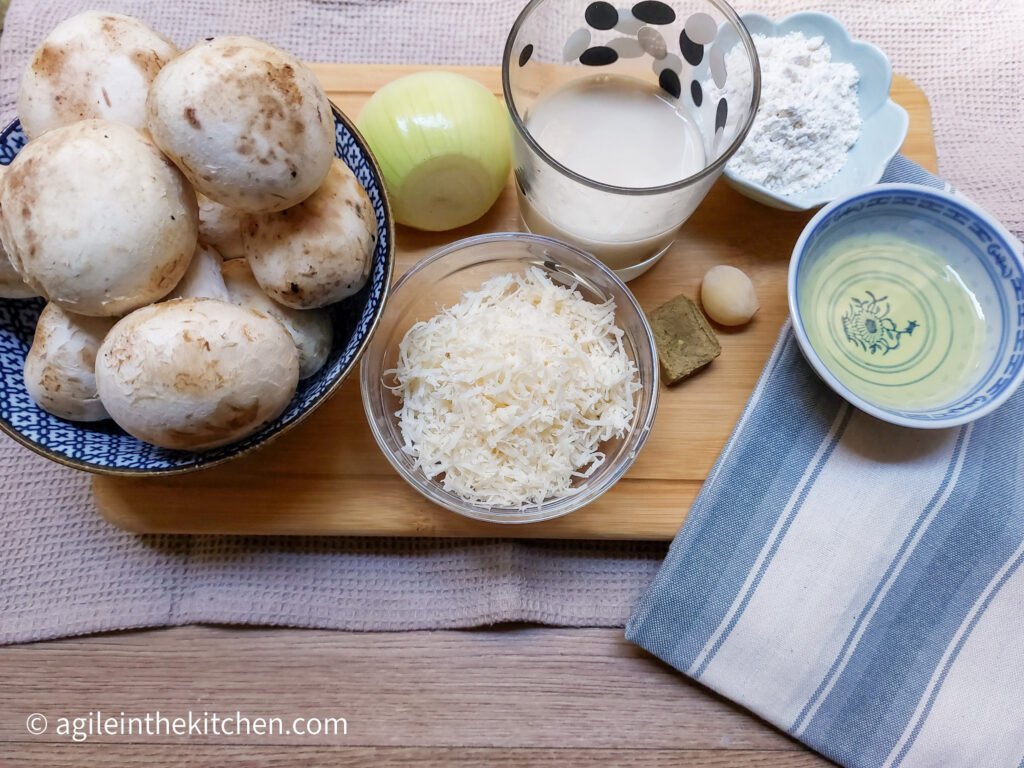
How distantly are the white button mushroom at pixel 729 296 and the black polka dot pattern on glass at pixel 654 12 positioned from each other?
310 mm

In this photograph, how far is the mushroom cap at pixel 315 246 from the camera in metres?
0.72

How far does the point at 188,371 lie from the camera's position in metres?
0.66

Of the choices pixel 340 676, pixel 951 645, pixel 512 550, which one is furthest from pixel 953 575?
pixel 340 676

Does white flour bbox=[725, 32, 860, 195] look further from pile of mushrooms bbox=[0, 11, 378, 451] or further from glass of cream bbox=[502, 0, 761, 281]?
pile of mushrooms bbox=[0, 11, 378, 451]

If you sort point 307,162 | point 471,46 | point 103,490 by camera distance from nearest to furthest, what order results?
point 307,162 → point 103,490 → point 471,46

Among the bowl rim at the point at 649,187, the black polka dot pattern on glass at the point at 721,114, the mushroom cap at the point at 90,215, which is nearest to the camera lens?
the mushroom cap at the point at 90,215

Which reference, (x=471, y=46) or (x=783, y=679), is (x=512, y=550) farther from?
(x=471, y=46)

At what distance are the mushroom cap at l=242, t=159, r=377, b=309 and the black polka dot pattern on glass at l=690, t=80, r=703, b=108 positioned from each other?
1.48 feet

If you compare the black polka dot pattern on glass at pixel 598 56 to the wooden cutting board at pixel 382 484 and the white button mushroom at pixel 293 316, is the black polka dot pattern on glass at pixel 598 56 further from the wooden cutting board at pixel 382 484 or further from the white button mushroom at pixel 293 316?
the white button mushroom at pixel 293 316

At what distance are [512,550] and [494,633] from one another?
116 mm

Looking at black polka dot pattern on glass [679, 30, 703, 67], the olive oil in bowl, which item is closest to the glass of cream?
black polka dot pattern on glass [679, 30, 703, 67]

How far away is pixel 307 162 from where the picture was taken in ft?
2.23

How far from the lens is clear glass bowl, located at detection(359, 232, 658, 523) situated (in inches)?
33.6

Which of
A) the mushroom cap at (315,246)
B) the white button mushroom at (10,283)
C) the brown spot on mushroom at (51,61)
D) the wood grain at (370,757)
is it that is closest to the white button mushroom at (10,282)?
the white button mushroom at (10,283)
